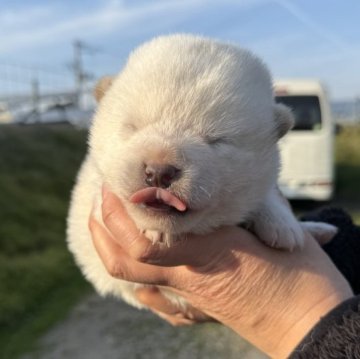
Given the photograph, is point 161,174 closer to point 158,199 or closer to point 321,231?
point 158,199

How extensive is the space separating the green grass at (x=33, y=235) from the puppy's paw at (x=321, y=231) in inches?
159

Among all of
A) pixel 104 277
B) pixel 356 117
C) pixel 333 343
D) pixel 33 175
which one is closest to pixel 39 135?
pixel 33 175

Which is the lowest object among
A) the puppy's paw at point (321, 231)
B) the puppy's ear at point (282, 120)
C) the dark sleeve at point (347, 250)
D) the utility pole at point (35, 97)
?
the utility pole at point (35, 97)

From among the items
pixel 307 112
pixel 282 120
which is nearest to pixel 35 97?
pixel 307 112

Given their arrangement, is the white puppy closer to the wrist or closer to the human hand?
the human hand

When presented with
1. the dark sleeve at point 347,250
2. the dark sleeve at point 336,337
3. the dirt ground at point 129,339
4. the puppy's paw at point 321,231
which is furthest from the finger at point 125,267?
the dirt ground at point 129,339

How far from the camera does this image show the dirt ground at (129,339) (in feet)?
17.4

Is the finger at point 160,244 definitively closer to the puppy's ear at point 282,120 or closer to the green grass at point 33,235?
the puppy's ear at point 282,120

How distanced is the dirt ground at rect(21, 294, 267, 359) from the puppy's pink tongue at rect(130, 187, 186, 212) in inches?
136

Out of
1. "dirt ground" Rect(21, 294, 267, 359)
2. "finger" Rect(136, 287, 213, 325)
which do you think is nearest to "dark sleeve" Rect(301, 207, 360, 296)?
"finger" Rect(136, 287, 213, 325)

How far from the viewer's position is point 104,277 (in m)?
2.30

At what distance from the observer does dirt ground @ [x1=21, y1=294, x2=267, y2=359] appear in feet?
17.4

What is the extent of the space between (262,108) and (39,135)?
34.7 feet

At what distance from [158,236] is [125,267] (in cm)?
30
